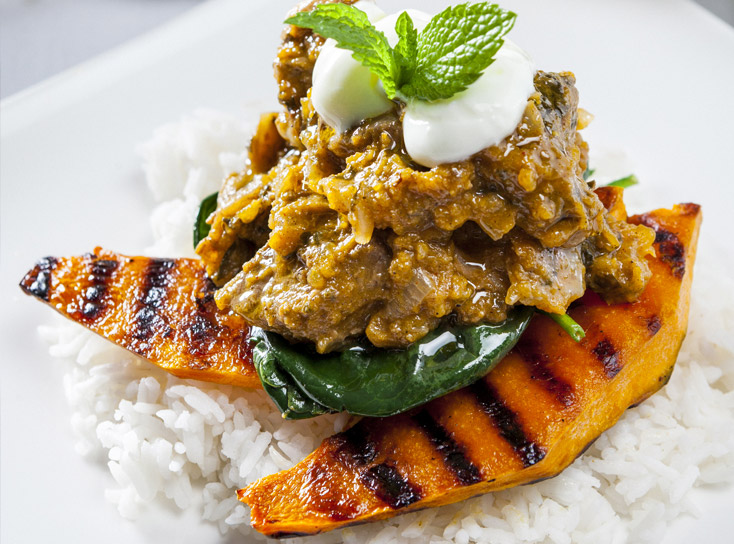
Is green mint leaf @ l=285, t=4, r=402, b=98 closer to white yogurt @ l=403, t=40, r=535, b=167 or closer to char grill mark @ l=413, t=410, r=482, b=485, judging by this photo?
white yogurt @ l=403, t=40, r=535, b=167

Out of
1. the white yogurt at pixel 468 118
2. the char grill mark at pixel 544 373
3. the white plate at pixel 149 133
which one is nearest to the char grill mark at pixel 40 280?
the white plate at pixel 149 133

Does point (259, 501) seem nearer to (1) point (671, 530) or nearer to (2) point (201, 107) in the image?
(1) point (671, 530)

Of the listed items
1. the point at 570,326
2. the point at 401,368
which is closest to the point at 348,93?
the point at 401,368

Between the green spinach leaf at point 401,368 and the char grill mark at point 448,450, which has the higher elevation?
the green spinach leaf at point 401,368

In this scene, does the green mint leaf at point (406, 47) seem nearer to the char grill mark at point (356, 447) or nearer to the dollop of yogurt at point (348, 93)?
the dollop of yogurt at point (348, 93)

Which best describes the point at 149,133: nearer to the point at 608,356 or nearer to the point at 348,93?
the point at 348,93

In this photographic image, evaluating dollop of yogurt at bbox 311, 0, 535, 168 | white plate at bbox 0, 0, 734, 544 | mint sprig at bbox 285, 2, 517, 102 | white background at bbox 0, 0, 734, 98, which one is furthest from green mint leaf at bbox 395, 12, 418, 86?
white background at bbox 0, 0, 734, 98

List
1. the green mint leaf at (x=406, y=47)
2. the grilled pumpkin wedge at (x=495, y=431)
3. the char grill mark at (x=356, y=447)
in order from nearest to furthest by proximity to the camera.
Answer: the green mint leaf at (x=406, y=47) < the grilled pumpkin wedge at (x=495, y=431) < the char grill mark at (x=356, y=447)

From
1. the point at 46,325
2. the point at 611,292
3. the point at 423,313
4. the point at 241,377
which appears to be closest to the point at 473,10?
the point at 423,313
